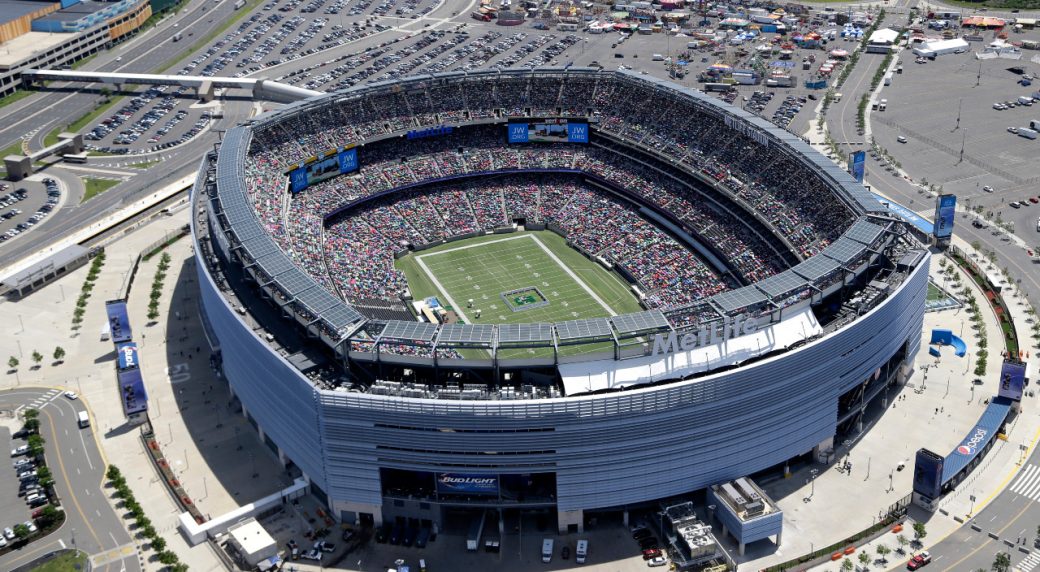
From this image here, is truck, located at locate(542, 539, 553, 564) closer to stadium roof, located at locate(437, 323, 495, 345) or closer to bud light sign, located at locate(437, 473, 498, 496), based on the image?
bud light sign, located at locate(437, 473, 498, 496)

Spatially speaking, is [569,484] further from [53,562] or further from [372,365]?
[53,562]

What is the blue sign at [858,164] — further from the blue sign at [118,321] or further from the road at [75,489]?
the road at [75,489]

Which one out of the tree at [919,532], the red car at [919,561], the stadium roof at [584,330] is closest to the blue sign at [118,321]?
the stadium roof at [584,330]

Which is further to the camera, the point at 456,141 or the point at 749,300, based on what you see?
the point at 456,141

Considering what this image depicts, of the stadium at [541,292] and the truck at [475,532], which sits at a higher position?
the stadium at [541,292]

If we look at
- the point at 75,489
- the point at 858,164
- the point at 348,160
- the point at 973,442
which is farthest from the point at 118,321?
the point at 858,164

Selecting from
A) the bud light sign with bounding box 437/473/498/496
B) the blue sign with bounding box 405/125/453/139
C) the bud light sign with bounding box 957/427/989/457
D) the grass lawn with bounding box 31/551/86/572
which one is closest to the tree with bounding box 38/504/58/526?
the grass lawn with bounding box 31/551/86/572

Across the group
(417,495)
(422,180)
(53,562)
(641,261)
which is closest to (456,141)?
(422,180)
